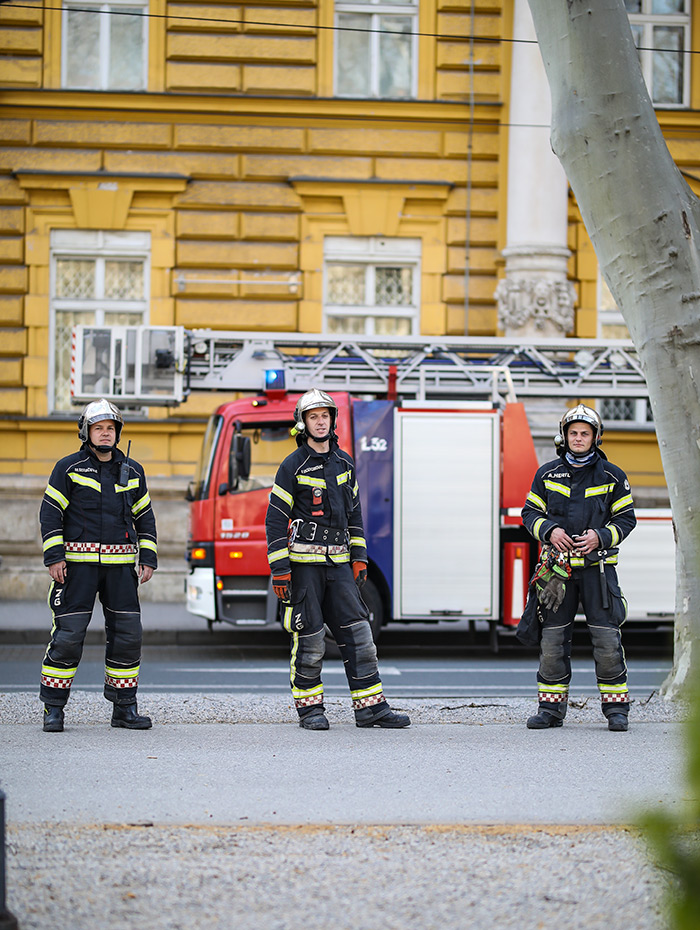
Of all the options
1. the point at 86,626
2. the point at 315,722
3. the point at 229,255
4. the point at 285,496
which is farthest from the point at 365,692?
the point at 229,255

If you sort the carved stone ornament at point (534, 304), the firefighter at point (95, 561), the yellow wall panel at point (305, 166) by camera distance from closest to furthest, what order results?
the firefighter at point (95, 561) < the carved stone ornament at point (534, 304) < the yellow wall panel at point (305, 166)

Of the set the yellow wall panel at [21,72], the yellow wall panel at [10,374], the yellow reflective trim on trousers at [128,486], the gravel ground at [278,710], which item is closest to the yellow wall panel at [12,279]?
Result: the yellow wall panel at [10,374]

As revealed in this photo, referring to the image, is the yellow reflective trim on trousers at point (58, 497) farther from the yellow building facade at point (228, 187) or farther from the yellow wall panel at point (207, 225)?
the yellow wall panel at point (207, 225)

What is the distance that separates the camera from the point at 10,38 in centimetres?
1730

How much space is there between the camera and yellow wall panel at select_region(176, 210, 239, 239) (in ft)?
56.6

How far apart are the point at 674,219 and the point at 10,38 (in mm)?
12210

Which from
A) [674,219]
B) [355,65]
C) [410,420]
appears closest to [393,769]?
[674,219]

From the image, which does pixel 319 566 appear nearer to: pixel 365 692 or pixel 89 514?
pixel 365 692

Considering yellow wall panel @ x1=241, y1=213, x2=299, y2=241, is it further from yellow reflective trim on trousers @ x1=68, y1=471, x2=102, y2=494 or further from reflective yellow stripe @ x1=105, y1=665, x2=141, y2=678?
reflective yellow stripe @ x1=105, y1=665, x2=141, y2=678

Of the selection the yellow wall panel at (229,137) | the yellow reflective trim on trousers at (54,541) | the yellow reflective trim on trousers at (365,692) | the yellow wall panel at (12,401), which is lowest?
the yellow reflective trim on trousers at (365,692)

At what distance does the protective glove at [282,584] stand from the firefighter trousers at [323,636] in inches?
2.4

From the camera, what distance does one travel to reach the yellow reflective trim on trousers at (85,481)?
730 cm

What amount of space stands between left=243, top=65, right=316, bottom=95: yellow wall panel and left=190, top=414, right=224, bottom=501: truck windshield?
21.1 ft

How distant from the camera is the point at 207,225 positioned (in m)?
17.3
